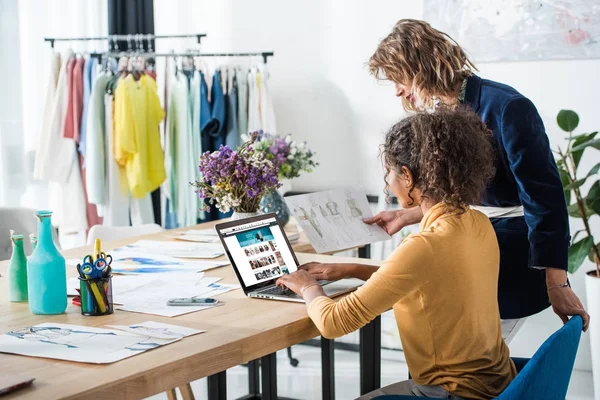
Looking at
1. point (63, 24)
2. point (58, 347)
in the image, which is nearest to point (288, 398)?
point (58, 347)

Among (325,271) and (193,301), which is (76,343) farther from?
(325,271)

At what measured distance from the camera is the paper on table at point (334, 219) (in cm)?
229

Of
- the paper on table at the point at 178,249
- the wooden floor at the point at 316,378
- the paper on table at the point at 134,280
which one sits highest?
the paper on table at the point at 178,249

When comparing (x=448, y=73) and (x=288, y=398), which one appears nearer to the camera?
(x=448, y=73)

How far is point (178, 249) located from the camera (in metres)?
2.85

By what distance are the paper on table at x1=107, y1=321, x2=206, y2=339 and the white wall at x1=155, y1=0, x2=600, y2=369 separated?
2.78 meters

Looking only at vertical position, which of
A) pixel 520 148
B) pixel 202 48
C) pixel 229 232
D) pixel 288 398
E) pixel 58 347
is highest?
pixel 202 48

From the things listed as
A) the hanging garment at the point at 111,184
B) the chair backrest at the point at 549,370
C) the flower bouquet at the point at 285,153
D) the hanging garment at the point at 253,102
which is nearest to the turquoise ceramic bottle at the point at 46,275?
the chair backrest at the point at 549,370

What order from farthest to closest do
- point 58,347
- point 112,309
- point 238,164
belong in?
point 238,164 → point 112,309 → point 58,347

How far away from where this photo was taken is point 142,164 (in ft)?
14.4

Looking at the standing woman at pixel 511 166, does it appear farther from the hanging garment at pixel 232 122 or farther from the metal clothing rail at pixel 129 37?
the metal clothing rail at pixel 129 37

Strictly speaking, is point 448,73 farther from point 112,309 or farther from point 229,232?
point 112,309

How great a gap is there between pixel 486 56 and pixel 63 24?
2325 millimetres

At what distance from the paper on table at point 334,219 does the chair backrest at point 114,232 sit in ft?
3.97
